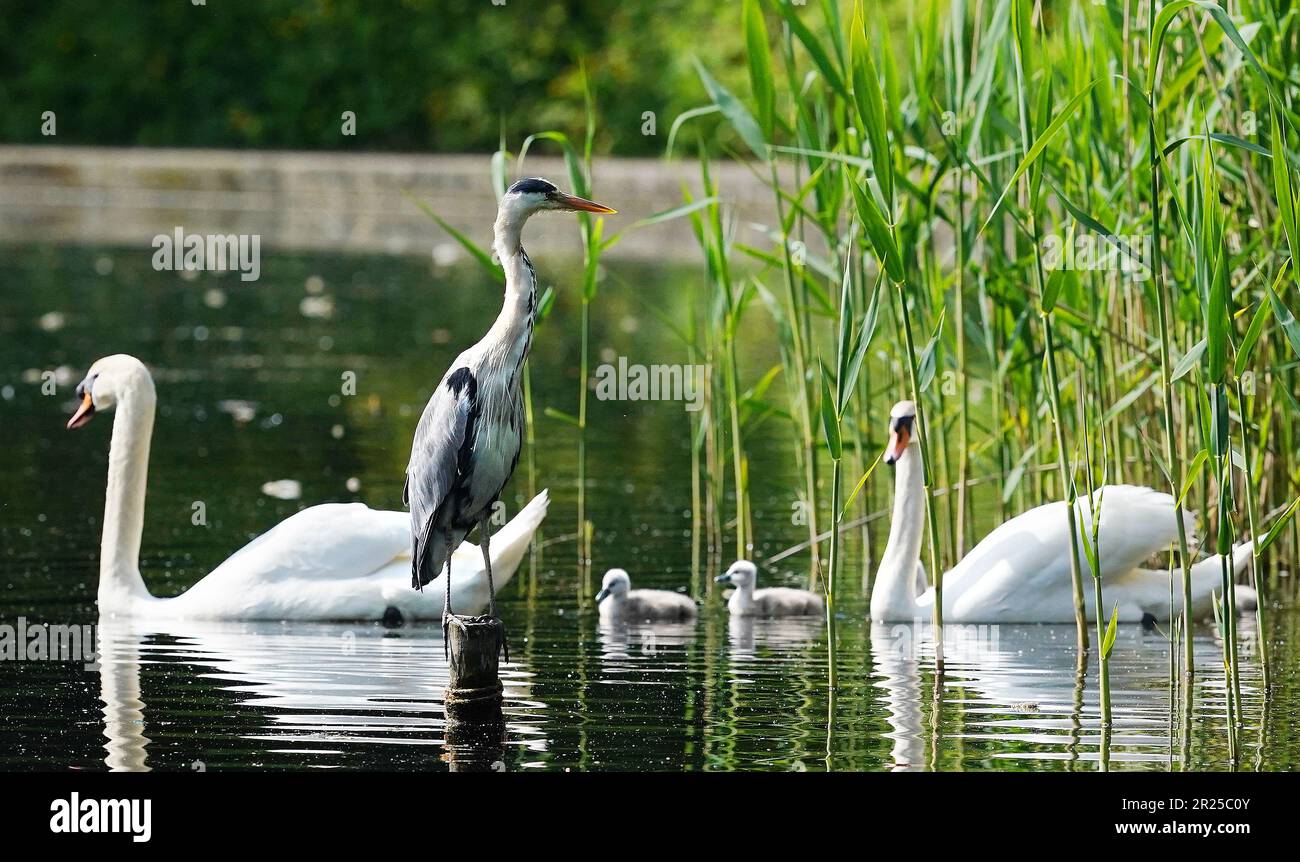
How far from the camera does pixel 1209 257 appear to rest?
5621mm

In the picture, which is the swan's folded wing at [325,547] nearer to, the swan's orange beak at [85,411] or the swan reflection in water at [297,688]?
the swan reflection in water at [297,688]

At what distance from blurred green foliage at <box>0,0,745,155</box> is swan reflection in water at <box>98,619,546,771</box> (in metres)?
21.4

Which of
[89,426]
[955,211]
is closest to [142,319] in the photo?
[89,426]

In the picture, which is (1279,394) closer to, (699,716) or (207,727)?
(699,716)

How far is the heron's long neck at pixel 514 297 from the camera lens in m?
6.14

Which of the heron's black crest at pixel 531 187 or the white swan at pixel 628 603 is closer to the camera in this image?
the heron's black crest at pixel 531 187

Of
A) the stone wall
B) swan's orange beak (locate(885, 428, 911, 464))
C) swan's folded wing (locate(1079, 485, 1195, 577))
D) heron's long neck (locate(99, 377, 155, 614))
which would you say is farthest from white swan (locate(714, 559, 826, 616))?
the stone wall

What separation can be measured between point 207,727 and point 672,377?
8320mm

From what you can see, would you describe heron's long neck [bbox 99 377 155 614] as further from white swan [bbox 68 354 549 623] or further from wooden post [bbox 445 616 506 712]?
wooden post [bbox 445 616 506 712]

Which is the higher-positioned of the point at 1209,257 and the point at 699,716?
the point at 1209,257

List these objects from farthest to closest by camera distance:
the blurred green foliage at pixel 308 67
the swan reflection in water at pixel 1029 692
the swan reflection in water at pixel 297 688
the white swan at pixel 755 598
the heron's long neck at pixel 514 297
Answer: the blurred green foliage at pixel 308 67 < the white swan at pixel 755 598 < the heron's long neck at pixel 514 297 < the swan reflection in water at pixel 1029 692 < the swan reflection in water at pixel 297 688

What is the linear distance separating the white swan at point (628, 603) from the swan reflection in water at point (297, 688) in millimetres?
638

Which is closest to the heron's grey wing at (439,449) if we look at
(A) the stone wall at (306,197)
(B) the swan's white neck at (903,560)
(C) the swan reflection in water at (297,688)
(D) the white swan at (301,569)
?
(C) the swan reflection in water at (297,688)

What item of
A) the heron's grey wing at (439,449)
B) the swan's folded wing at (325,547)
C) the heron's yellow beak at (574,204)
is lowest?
the swan's folded wing at (325,547)
